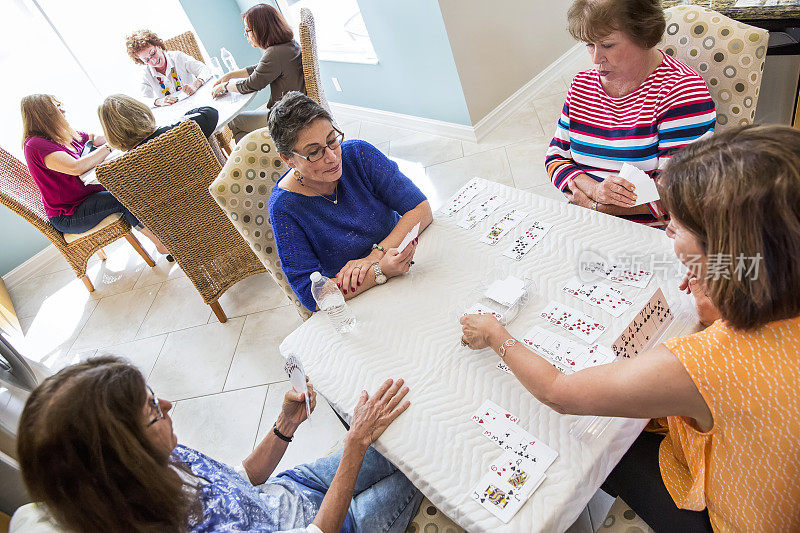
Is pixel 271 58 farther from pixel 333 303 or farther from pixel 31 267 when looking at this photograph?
pixel 31 267

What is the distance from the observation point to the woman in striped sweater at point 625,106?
1.45 meters

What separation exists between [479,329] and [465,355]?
A: 9cm

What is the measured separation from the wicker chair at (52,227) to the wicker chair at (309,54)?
1643mm

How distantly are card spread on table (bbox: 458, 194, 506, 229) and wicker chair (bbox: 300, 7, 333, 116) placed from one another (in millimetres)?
1843

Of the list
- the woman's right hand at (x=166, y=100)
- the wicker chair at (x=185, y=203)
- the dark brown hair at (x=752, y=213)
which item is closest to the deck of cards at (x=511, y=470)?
the dark brown hair at (x=752, y=213)

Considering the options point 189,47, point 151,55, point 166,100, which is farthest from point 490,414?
point 189,47

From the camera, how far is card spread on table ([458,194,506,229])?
1.63m

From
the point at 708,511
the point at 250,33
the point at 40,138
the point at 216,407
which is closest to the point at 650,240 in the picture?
the point at 708,511

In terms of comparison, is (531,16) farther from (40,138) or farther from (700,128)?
(40,138)

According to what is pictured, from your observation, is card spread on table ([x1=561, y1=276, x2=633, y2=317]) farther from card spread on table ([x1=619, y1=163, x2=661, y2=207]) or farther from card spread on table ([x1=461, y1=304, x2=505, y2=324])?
card spread on table ([x1=619, y1=163, x2=661, y2=207])

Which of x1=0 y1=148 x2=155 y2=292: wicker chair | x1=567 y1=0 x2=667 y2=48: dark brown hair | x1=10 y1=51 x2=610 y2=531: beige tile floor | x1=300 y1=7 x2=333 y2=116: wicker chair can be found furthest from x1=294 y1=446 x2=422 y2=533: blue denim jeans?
x1=0 y1=148 x2=155 y2=292: wicker chair

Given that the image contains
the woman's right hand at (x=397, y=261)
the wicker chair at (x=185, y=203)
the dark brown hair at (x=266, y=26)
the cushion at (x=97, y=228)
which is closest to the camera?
the woman's right hand at (x=397, y=261)

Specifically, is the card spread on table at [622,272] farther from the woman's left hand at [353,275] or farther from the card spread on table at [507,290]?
the woman's left hand at [353,275]

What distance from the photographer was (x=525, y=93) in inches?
159
